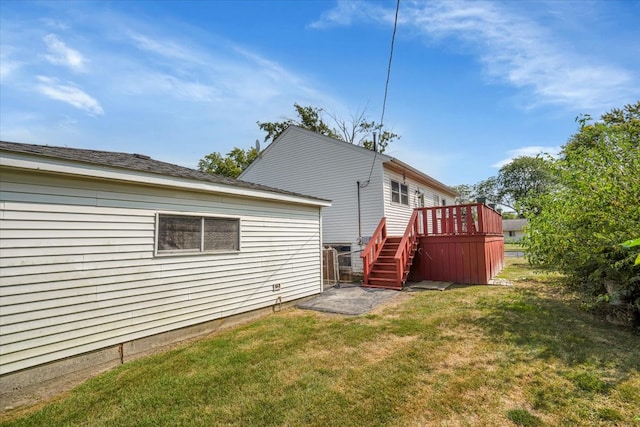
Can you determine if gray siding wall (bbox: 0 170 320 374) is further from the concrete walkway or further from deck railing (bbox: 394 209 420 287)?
deck railing (bbox: 394 209 420 287)

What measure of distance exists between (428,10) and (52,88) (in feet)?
29.1

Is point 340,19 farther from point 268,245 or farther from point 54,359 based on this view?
point 54,359

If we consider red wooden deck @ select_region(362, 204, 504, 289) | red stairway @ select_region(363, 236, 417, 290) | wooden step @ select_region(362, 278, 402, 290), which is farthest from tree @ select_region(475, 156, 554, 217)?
wooden step @ select_region(362, 278, 402, 290)

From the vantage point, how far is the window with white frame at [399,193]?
11276mm

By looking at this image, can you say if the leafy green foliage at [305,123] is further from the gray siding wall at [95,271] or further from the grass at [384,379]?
the grass at [384,379]

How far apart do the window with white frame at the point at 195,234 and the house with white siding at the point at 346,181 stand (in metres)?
5.91

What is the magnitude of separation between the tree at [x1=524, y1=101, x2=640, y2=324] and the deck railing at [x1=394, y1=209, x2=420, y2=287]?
3.27 meters

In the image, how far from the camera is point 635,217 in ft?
13.8

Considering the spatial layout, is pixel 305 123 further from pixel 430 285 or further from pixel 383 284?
pixel 430 285

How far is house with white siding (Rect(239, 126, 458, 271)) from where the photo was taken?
34.6 ft

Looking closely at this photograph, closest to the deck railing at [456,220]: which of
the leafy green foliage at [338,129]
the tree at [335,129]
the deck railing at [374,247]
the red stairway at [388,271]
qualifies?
the red stairway at [388,271]

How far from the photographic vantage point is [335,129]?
955 inches

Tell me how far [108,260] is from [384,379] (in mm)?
3933

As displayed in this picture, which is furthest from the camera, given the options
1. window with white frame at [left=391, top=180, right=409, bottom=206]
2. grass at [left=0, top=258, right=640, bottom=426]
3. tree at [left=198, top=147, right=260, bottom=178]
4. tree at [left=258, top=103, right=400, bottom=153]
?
tree at [left=198, top=147, right=260, bottom=178]
